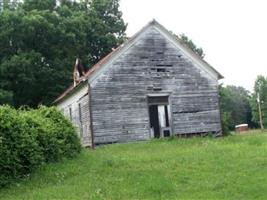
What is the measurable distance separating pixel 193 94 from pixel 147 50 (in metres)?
3.94

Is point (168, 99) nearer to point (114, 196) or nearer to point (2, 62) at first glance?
point (2, 62)

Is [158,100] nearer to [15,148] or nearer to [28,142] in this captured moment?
[28,142]

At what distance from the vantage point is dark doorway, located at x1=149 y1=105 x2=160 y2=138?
31938 mm

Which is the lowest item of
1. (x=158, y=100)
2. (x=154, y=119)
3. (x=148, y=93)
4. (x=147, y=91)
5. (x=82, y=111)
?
(x=154, y=119)

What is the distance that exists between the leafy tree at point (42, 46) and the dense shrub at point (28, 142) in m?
23.6

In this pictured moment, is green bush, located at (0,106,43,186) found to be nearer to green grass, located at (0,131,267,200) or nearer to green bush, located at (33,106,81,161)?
green grass, located at (0,131,267,200)

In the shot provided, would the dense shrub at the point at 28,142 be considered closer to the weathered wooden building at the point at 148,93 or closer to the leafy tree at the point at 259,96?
the weathered wooden building at the point at 148,93

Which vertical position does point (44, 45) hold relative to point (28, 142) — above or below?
above

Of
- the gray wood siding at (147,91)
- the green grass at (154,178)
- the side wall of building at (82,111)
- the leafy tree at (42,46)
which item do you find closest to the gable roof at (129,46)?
the gray wood siding at (147,91)

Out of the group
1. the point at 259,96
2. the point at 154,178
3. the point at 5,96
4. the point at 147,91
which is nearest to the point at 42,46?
the point at 5,96

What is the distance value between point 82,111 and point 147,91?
14.1ft

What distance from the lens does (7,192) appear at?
45.5 ft

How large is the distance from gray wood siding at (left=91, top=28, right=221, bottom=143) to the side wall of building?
1.14 m

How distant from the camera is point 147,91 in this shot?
31.4m
